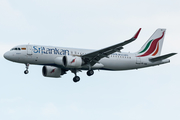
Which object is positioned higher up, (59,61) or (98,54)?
(98,54)

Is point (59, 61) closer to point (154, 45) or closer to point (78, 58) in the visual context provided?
point (78, 58)

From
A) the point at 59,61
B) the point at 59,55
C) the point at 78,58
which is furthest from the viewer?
the point at 59,55

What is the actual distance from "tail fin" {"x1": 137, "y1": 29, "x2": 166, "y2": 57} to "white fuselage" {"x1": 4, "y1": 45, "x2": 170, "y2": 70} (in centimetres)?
209

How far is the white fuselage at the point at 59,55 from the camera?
41062 millimetres

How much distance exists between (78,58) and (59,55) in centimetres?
232

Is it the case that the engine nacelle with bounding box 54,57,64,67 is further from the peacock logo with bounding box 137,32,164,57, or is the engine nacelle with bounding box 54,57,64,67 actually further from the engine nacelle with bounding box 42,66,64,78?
the peacock logo with bounding box 137,32,164,57

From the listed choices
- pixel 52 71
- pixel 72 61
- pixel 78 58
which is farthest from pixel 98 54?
pixel 52 71

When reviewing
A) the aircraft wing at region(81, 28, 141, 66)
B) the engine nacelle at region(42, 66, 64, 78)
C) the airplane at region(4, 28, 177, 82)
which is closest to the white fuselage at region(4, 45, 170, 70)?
the airplane at region(4, 28, 177, 82)

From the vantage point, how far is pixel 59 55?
139 feet

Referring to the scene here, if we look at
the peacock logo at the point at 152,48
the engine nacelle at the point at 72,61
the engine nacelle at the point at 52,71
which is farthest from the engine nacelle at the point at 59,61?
the peacock logo at the point at 152,48

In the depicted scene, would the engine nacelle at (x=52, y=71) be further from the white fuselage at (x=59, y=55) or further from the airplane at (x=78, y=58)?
the white fuselage at (x=59, y=55)

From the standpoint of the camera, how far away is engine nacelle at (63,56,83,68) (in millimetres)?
41062

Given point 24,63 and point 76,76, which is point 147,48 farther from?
point 24,63

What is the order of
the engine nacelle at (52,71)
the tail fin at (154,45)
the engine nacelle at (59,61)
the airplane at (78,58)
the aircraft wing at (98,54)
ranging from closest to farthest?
the aircraft wing at (98,54) < the airplane at (78,58) < the engine nacelle at (59,61) < the engine nacelle at (52,71) < the tail fin at (154,45)
